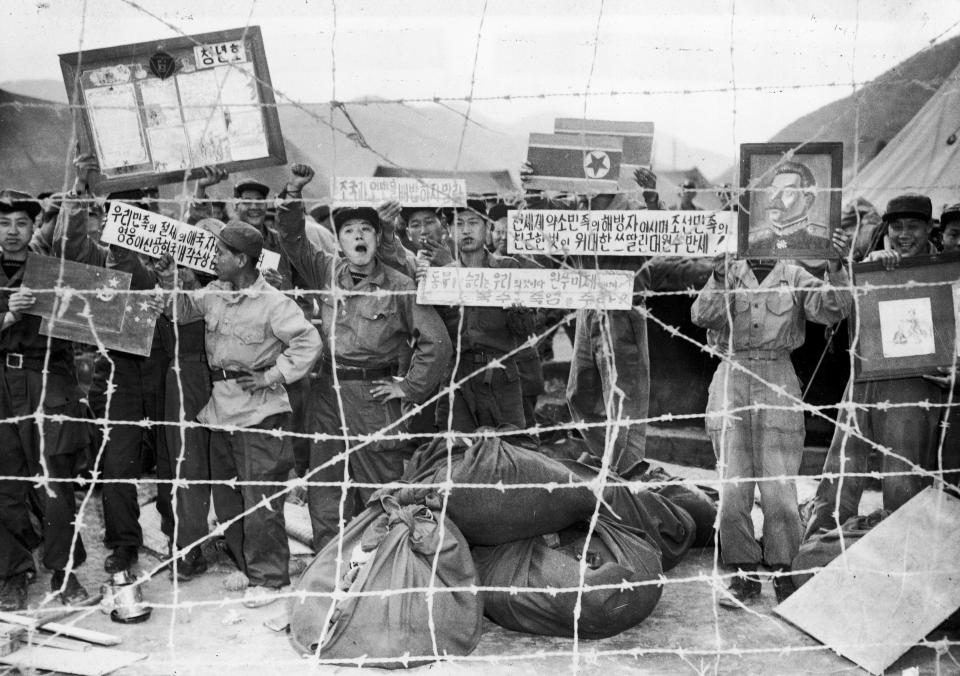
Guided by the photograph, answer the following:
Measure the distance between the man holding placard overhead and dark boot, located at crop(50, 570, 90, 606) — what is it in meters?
1.20

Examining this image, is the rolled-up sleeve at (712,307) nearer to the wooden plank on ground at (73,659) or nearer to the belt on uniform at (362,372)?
the belt on uniform at (362,372)

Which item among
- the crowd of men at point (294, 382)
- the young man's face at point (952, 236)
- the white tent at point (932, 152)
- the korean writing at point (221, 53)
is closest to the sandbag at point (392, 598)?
the crowd of men at point (294, 382)

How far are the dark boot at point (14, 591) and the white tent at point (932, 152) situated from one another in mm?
6214

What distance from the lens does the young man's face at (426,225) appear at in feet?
20.6

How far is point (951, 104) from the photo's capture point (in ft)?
25.6

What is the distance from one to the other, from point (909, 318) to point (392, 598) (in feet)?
8.42

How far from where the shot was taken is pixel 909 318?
4305mm

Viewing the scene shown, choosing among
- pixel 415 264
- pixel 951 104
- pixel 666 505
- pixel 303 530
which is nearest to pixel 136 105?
pixel 415 264

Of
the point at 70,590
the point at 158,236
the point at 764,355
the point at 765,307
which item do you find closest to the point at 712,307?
the point at 765,307

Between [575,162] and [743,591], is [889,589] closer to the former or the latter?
[743,591]

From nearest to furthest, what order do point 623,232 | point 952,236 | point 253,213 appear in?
point 623,232, point 952,236, point 253,213

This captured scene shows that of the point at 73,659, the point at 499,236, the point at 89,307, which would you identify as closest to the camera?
the point at 73,659

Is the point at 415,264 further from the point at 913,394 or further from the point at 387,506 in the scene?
the point at 913,394

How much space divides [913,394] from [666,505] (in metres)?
1.41
